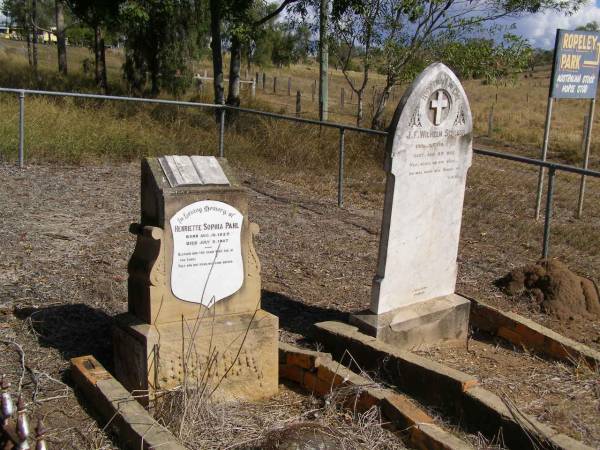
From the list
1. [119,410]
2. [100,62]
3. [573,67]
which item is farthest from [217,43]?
[119,410]

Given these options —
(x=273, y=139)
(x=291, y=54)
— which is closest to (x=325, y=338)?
(x=273, y=139)

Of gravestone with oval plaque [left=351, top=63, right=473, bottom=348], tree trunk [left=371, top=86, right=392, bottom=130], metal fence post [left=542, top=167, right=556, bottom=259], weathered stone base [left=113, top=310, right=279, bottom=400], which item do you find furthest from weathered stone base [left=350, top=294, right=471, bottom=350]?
tree trunk [left=371, top=86, right=392, bottom=130]

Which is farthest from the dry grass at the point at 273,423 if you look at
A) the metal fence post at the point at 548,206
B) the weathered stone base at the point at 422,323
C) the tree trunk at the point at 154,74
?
the tree trunk at the point at 154,74

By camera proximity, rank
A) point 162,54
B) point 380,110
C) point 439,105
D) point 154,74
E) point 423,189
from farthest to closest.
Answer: point 154,74 < point 162,54 < point 380,110 < point 423,189 < point 439,105

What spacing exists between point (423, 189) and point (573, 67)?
19.2ft

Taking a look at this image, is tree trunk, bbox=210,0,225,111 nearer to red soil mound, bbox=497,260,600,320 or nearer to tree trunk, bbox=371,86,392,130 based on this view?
tree trunk, bbox=371,86,392,130

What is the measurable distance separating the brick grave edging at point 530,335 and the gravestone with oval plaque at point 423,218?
0.21m

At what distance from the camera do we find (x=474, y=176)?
11727 millimetres

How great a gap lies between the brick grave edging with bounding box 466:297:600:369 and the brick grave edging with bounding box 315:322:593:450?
1058 millimetres

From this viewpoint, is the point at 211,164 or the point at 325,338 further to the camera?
the point at 325,338

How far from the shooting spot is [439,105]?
509 centimetres

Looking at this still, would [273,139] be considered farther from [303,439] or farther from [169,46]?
[169,46]

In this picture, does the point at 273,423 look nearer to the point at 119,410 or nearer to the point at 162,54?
the point at 119,410

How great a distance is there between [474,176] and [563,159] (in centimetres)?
966
